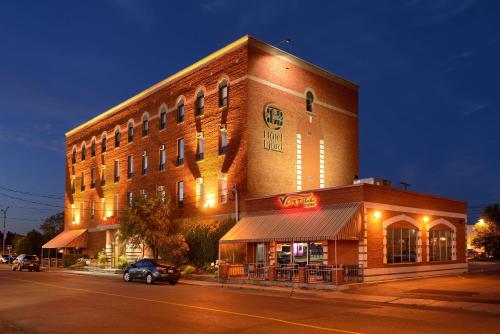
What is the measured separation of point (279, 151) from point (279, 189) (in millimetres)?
2898

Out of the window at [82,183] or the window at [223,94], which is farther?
the window at [82,183]

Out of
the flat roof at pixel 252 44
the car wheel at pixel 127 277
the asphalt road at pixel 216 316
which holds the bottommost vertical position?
the car wheel at pixel 127 277

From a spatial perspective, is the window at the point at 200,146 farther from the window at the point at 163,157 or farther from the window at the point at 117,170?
the window at the point at 117,170

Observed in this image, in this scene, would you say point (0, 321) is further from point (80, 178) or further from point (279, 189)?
point (80, 178)

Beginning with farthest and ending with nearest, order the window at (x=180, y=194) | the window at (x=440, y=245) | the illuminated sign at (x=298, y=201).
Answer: the window at (x=180, y=194) → the window at (x=440, y=245) → the illuminated sign at (x=298, y=201)

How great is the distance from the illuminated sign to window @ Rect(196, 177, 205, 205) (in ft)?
32.8

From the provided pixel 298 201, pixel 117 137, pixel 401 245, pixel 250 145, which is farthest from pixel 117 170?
pixel 401 245

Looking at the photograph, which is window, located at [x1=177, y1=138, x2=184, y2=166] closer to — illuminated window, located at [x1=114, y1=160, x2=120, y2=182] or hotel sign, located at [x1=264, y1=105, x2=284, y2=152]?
hotel sign, located at [x1=264, y1=105, x2=284, y2=152]

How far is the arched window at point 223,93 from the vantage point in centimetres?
4012

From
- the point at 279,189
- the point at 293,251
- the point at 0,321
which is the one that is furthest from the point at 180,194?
the point at 0,321

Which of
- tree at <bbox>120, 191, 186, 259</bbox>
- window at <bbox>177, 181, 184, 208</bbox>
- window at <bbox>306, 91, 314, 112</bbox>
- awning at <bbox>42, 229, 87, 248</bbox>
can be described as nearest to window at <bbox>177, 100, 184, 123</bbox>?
window at <bbox>177, 181, 184, 208</bbox>

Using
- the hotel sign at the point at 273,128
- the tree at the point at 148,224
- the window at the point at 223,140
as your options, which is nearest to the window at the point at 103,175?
the tree at the point at 148,224

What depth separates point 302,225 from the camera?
30.1 m

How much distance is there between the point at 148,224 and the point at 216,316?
25.5 m
